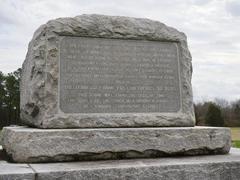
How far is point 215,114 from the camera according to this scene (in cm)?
3572

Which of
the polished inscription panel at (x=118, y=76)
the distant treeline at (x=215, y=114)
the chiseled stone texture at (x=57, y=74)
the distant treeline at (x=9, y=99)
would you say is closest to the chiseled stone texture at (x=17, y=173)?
the chiseled stone texture at (x=57, y=74)

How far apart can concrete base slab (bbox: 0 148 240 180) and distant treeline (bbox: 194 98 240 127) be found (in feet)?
101

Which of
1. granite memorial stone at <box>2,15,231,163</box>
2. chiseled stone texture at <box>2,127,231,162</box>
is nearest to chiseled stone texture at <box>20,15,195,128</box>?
granite memorial stone at <box>2,15,231,163</box>

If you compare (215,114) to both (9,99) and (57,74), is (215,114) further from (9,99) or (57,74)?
(57,74)

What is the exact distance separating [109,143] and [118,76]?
101 cm

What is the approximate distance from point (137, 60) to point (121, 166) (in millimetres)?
1672

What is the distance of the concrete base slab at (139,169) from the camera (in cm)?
407

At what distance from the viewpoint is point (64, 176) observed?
4.07m

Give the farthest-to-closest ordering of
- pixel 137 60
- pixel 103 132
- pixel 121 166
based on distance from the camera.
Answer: pixel 137 60
pixel 103 132
pixel 121 166

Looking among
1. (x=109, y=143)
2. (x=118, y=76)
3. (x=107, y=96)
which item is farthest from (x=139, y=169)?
(x=118, y=76)

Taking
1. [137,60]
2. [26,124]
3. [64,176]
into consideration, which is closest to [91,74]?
[137,60]

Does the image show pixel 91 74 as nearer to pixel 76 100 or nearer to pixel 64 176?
pixel 76 100

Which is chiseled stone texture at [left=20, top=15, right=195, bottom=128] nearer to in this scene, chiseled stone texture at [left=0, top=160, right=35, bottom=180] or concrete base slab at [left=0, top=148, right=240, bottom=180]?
concrete base slab at [left=0, top=148, right=240, bottom=180]

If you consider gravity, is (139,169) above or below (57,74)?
below
